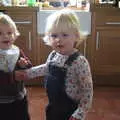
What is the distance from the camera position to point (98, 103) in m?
2.91

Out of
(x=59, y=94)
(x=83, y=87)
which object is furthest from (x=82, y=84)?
(x=59, y=94)

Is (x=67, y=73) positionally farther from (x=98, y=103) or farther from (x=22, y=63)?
(x=98, y=103)

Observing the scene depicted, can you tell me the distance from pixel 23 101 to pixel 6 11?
1.82m

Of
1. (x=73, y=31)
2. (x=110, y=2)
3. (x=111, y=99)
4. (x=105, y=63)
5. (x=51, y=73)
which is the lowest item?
(x=111, y=99)

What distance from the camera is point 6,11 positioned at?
→ 3186 millimetres

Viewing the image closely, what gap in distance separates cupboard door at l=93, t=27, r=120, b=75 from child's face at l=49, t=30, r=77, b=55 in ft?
6.24

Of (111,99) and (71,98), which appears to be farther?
(111,99)

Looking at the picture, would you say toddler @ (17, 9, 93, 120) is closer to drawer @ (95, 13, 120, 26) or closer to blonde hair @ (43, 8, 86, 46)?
blonde hair @ (43, 8, 86, 46)

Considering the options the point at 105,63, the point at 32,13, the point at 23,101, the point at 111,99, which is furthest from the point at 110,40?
the point at 23,101

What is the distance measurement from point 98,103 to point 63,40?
5.43ft

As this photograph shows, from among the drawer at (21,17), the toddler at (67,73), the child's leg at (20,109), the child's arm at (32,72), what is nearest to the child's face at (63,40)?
the toddler at (67,73)

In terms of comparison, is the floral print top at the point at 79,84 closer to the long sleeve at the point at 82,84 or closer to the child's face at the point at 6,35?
the long sleeve at the point at 82,84

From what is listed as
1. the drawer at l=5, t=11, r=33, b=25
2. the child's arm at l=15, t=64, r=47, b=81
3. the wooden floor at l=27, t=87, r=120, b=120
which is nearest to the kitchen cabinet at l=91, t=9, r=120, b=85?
the wooden floor at l=27, t=87, r=120, b=120

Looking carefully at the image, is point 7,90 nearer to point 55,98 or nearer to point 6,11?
point 55,98
